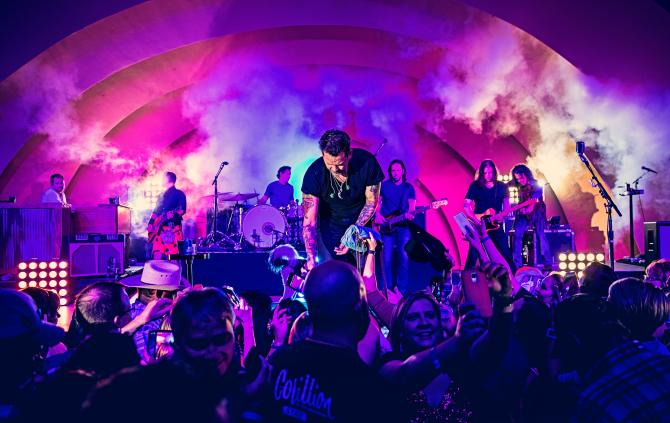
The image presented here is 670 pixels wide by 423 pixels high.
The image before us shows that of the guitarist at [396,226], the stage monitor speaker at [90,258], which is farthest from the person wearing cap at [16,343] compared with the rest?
the stage monitor speaker at [90,258]

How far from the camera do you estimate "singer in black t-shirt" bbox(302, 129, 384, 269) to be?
5660 millimetres

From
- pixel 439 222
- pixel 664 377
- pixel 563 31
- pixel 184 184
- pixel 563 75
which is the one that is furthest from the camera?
pixel 439 222

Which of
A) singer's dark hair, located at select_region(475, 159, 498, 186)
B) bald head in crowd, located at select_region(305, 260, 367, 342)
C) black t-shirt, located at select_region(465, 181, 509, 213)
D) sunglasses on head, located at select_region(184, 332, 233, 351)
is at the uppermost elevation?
singer's dark hair, located at select_region(475, 159, 498, 186)

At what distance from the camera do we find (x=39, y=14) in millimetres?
11430

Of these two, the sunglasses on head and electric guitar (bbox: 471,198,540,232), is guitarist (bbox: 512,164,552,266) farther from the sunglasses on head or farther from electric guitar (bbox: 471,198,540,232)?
the sunglasses on head

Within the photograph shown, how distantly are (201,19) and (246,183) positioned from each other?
8.35 metres

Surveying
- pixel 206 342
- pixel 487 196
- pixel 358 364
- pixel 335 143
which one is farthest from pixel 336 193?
pixel 487 196

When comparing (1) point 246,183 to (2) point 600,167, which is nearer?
Answer: (2) point 600,167

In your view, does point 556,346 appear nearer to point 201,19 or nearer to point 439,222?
point 201,19

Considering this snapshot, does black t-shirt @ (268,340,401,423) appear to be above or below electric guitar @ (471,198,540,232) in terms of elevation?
below

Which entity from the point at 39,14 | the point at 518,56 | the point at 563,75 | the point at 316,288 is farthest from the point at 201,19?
the point at 316,288

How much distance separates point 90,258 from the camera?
39.0ft

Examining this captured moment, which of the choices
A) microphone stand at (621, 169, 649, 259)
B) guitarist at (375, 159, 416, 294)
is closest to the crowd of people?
guitarist at (375, 159, 416, 294)

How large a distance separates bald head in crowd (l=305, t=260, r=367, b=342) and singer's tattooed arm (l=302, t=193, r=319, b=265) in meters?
3.18
